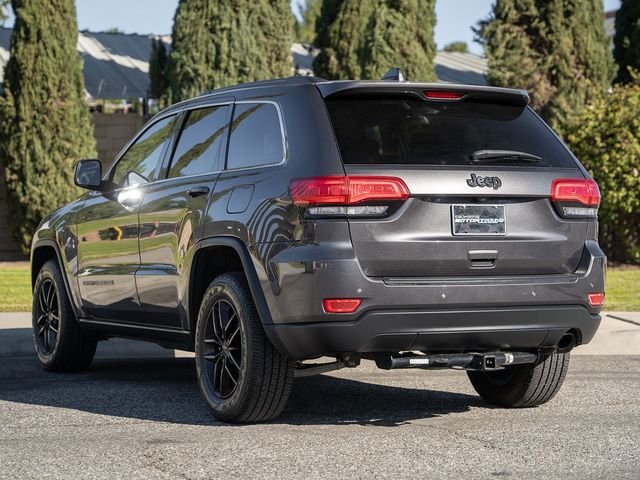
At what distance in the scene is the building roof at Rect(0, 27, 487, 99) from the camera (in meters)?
27.4

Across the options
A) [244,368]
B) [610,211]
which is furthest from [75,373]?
[610,211]

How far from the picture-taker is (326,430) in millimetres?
6695

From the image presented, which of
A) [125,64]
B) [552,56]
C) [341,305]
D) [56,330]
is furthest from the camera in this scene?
[125,64]

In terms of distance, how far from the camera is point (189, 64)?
19.6 m

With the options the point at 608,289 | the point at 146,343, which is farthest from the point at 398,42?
the point at 146,343

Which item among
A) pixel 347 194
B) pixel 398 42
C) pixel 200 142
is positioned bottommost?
pixel 347 194

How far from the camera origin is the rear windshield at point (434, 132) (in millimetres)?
6496


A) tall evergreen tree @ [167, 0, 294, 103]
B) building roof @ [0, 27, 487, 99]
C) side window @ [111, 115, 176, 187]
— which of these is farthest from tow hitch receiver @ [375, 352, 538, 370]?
building roof @ [0, 27, 487, 99]

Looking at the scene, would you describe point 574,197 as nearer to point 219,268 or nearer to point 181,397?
point 219,268

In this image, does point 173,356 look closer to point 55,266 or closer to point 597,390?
point 55,266

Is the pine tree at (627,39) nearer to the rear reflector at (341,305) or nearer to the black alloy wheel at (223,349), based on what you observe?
the black alloy wheel at (223,349)

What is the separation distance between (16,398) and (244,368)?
1960mm

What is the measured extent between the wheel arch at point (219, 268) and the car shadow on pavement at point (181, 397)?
0.61 m

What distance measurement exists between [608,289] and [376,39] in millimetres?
6993
